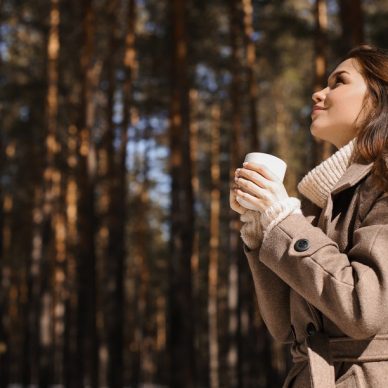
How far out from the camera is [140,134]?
2739cm

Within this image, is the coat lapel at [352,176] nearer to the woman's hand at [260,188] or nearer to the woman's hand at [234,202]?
the woman's hand at [260,188]

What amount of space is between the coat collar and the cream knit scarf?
4 cm

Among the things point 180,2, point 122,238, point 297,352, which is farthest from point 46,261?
point 297,352

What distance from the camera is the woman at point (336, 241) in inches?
65.4

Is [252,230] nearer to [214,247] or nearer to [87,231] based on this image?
[87,231]

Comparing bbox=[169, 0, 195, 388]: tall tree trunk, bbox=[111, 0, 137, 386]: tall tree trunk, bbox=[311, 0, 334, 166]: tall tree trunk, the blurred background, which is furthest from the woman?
bbox=[111, 0, 137, 386]: tall tree trunk

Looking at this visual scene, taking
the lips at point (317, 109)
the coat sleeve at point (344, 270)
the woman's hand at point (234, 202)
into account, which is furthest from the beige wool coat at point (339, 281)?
the lips at point (317, 109)

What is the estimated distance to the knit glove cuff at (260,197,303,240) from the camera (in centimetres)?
182

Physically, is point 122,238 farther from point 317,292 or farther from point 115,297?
point 317,292

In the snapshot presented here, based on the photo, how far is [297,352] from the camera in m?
1.89

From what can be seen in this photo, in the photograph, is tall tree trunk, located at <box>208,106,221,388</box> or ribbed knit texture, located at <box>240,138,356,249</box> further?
tall tree trunk, located at <box>208,106,221,388</box>

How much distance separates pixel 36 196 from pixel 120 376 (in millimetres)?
9137

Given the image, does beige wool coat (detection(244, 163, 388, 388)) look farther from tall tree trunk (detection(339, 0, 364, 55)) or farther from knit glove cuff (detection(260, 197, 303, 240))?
tall tree trunk (detection(339, 0, 364, 55))

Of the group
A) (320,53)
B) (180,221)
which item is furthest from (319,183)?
(180,221)
